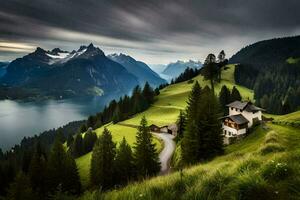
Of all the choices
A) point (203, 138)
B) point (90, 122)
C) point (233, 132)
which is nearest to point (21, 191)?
point (203, 138)

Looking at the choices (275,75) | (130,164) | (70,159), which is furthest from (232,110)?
(275,75)

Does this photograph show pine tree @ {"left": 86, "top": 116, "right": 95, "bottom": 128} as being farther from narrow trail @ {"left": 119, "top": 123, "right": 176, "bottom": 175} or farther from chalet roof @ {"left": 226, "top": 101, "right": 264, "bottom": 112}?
chalet roof @ {"left": 226, "top": 101, "right": 264, "bottom": 112}

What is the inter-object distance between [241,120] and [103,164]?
1157 inches

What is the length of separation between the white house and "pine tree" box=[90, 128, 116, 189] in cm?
2406

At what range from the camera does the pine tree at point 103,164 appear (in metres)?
44.0

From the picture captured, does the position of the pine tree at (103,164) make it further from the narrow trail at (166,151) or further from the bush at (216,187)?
the bush at (216,187)

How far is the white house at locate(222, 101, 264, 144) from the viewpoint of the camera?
52.5 meters

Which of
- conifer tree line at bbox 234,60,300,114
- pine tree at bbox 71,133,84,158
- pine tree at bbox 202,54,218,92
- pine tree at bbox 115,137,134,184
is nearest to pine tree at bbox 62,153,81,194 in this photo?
pine tree at bbox 115,137,134,184

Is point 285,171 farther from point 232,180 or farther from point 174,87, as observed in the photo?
point 174,87

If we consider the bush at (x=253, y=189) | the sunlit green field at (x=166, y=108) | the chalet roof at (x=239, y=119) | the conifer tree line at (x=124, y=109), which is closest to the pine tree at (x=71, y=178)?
the chalet roof at (x=239, y=119)

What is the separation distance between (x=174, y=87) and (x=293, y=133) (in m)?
124

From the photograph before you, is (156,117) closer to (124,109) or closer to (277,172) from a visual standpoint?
(124,109)

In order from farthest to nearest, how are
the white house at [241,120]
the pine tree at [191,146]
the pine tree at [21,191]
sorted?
the white house at [241,120] → the pine tree at [191,146] → the pine tree at [21,191]

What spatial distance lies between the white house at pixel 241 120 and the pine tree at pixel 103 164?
24060 mm
